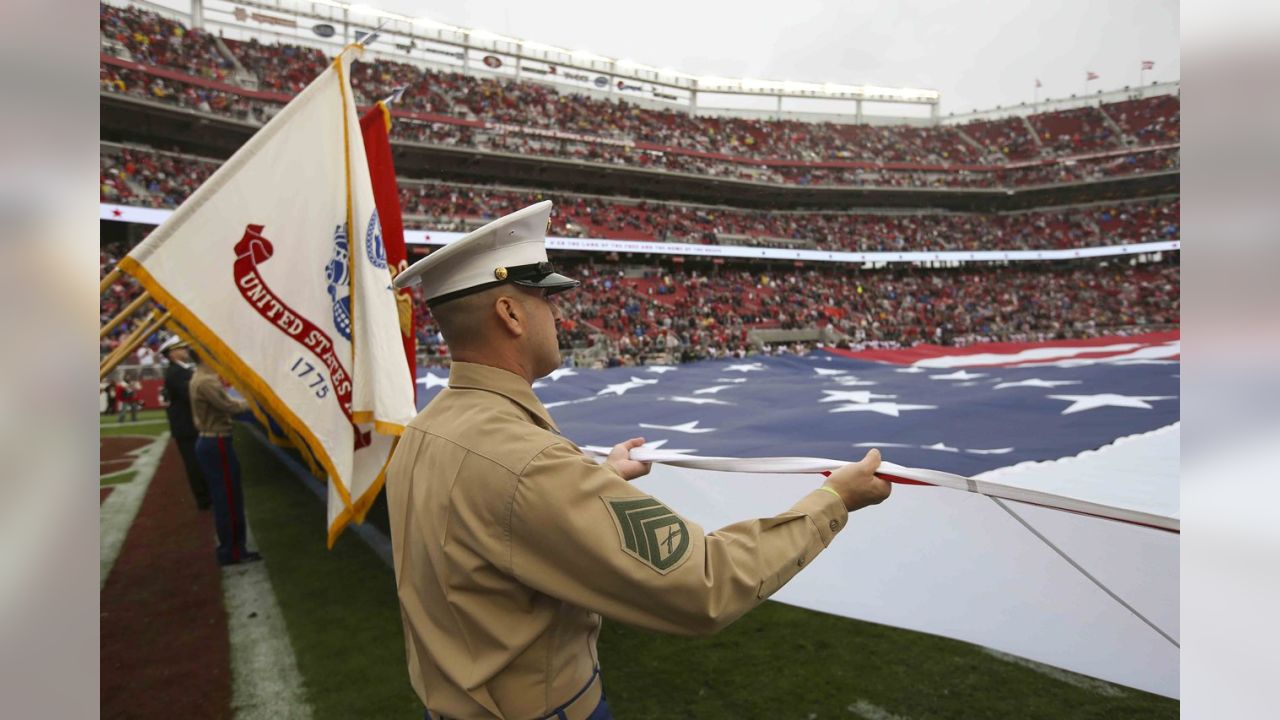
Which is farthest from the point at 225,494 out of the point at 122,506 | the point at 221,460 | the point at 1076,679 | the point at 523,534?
the point at 1076,679

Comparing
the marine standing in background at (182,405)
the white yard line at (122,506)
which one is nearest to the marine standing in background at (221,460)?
the white yard line at (122,506)

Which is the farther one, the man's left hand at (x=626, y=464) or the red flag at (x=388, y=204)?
the red flag at (x=388, y=204)

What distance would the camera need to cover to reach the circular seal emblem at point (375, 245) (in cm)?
323

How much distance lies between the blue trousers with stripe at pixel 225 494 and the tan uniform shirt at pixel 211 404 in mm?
98

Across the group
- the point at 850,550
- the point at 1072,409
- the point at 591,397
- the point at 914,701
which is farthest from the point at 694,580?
the point at 591,397

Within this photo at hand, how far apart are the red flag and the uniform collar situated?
95.6 inches

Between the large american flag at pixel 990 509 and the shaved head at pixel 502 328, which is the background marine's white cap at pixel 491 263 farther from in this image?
the large american flag at pixel 990 509

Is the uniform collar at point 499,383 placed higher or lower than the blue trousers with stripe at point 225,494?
higher

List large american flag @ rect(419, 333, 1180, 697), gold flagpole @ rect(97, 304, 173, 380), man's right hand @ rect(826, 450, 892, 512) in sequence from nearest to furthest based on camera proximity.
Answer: man's right hand @ rect(826, 450, 892, 512) < large american flag @ rect(419, 333, 1180, 697) < gold flagpole @ rect(97, 304, 173, 380)

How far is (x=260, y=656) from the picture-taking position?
333 cm

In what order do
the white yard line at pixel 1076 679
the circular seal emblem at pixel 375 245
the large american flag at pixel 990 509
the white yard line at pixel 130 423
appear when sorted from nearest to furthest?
the large american flag at pixel 990 509 → the white yard line at pixel 1076 679 → the circular seal emblem at pixel 375 245 → the white yard line at pixel 130 423

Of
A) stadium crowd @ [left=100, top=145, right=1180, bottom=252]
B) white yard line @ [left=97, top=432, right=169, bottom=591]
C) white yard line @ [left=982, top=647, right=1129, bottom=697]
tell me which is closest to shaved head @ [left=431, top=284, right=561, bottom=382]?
white yard line @ [left=982, top=647, right=1129, bottom=697]

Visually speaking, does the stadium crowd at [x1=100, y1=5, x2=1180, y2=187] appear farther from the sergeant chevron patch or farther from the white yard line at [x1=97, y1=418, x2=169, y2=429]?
the sergeant chevron patch

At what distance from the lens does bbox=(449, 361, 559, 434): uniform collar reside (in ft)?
4.27
